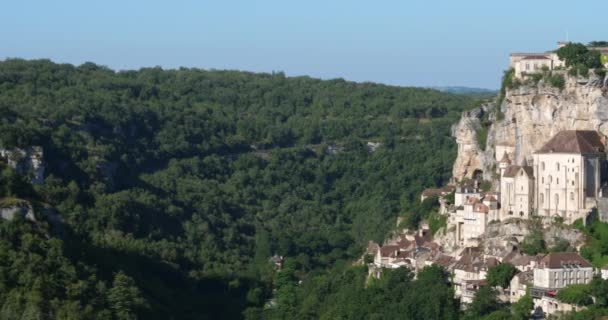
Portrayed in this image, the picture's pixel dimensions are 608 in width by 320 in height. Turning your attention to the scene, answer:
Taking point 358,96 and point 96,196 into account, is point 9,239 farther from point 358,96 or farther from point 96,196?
point 358,96

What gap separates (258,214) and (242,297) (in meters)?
32.9

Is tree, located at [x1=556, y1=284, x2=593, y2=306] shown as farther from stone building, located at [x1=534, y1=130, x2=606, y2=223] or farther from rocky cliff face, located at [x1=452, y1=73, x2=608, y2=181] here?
rocky cliff face, located at [x1=452, y1=73, x2=608, y2=181]

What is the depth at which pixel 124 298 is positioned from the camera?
82.1 m

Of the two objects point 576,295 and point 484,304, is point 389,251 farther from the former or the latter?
point 576,295

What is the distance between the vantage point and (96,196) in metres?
107

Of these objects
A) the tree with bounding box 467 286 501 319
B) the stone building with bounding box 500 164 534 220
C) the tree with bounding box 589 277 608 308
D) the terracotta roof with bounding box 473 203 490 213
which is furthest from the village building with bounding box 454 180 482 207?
the tree with bounding box 589 277 608 308

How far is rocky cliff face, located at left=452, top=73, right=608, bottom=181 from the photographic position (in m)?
79.3

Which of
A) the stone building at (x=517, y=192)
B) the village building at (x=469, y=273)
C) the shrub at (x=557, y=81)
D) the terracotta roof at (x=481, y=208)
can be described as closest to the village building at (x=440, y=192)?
the terracotta roof at (x=481, y=208)

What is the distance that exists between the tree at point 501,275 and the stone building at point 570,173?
12.7 feet

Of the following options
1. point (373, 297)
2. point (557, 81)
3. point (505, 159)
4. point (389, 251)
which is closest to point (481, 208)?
point (505, 159)

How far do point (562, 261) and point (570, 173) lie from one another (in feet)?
17.5

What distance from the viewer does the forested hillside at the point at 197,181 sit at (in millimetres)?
84562

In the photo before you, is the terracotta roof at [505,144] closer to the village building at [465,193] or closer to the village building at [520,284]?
the village building at [465,193]

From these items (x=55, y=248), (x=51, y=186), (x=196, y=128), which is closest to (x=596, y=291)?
(x=55, y=248)
